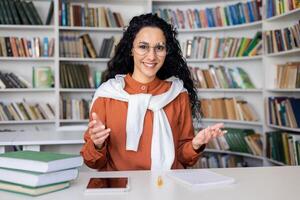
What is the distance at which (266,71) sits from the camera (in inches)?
153

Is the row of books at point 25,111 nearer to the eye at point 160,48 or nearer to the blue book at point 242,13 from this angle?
the blue book at point 242,13

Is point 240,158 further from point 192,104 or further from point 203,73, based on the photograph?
point 192,104

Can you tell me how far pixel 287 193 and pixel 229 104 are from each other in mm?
3124

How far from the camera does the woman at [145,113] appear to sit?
5.76ft

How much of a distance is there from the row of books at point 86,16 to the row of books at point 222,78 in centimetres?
119

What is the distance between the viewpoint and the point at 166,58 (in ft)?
6.80

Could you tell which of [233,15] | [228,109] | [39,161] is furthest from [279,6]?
[39,161]

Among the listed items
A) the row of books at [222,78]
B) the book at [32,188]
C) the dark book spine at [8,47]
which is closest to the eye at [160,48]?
the book at [32,188]

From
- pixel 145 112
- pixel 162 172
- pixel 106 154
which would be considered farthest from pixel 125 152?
pixel 162 172

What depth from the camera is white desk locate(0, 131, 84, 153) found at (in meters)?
2.77

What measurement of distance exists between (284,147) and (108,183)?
264 centimetres

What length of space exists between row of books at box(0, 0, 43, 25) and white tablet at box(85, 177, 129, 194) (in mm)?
3385

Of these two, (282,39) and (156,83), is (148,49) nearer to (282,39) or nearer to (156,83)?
(156,83)

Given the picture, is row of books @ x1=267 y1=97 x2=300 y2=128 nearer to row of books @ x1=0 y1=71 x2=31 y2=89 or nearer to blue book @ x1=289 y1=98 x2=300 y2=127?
blue book @ x1=289 y1=98 x2=300 y2=127
